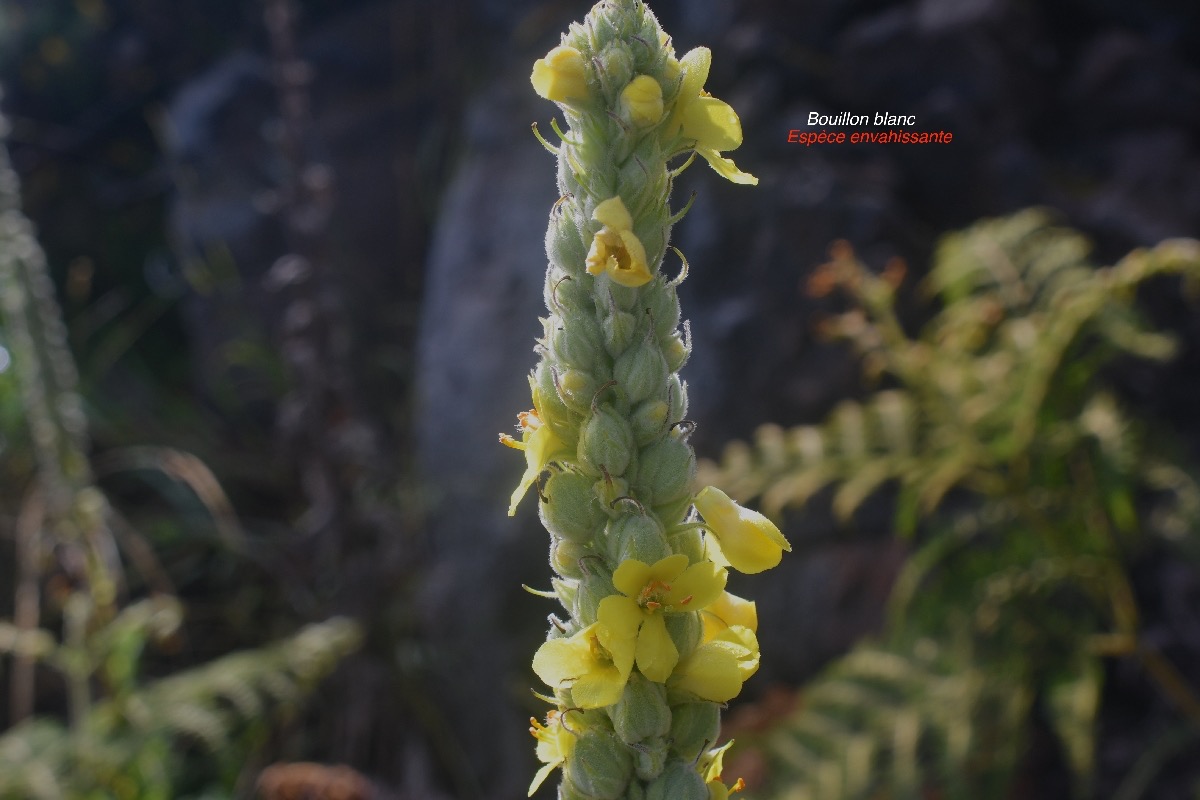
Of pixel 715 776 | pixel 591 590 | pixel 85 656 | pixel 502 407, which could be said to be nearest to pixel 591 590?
pixel 591 590

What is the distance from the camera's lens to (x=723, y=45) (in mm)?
3510

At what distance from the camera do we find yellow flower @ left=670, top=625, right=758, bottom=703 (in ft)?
2.35

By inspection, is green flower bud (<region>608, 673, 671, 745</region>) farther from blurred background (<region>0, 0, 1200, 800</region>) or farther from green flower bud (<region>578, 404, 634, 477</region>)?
blurred background (<region>0, 0, 1200, 800</region>)

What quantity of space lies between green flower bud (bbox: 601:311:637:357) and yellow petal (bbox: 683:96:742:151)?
0.49 feet

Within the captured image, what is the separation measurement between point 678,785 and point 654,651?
10cm

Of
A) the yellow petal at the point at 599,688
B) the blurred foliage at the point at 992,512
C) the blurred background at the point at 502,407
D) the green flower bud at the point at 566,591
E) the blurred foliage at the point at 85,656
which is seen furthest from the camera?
the blurred background at the point at 502,407

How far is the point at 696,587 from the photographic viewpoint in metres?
0.72

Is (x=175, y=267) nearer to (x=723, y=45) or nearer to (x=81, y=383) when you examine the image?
(x=81, y=383)

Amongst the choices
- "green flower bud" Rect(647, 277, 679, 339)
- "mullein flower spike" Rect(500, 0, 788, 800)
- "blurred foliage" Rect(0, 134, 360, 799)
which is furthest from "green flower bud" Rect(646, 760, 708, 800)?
"blurred foliage" Rect(0, 134, 360, 799)

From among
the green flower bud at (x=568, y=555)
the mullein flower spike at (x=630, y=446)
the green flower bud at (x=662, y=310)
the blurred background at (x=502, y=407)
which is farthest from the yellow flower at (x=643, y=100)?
the blurred background at (x=502, y=407)

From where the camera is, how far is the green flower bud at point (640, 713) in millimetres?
725

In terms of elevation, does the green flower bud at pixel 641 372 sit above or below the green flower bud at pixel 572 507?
above

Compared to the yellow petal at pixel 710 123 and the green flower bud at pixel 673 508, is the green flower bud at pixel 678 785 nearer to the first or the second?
the green flower bud at pixel 673 508

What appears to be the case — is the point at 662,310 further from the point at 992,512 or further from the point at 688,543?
the point at 992,512
